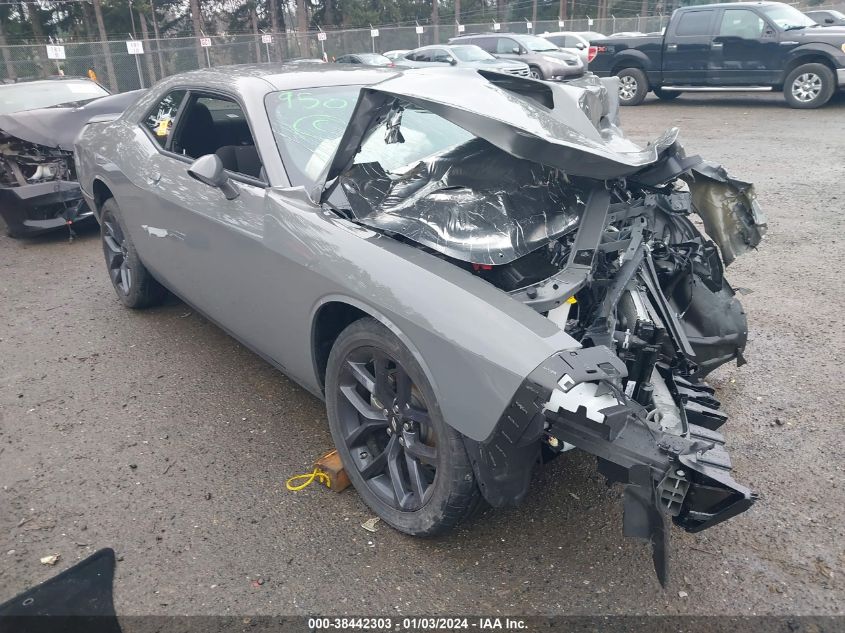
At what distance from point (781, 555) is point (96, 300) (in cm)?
499

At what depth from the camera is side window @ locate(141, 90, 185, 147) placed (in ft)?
13.4

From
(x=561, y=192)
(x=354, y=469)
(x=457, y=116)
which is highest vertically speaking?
(x=457, y=116)

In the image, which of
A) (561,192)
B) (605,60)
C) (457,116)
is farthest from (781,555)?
(605,60)

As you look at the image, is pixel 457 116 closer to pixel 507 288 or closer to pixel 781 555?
pixel 507 288

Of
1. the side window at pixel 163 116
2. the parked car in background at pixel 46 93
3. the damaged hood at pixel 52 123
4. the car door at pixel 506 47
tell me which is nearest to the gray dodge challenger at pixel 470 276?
the side window at pixel 163 116

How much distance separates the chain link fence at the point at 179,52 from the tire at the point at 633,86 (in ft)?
24.3

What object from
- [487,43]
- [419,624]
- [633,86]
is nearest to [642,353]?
[419,624]

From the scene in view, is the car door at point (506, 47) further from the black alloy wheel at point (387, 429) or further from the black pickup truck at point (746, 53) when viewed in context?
the black alloy wheel at point (387, 429)

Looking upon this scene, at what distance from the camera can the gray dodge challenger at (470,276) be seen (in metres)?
2.06

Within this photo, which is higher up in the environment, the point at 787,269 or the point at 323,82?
the point at 323,82

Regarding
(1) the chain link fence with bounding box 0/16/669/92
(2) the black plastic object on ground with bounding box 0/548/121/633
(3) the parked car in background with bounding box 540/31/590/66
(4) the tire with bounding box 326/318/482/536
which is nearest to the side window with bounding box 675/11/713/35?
(1) the chain link fence with bounding box 0/16/669/92

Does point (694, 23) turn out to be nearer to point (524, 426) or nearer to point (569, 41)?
point (569, 41)

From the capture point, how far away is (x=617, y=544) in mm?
2574

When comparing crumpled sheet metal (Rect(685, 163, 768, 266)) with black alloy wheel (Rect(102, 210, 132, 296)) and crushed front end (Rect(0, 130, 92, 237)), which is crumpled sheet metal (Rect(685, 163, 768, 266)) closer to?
black alloy wheel (Rect(102, 210, 132, 296))
